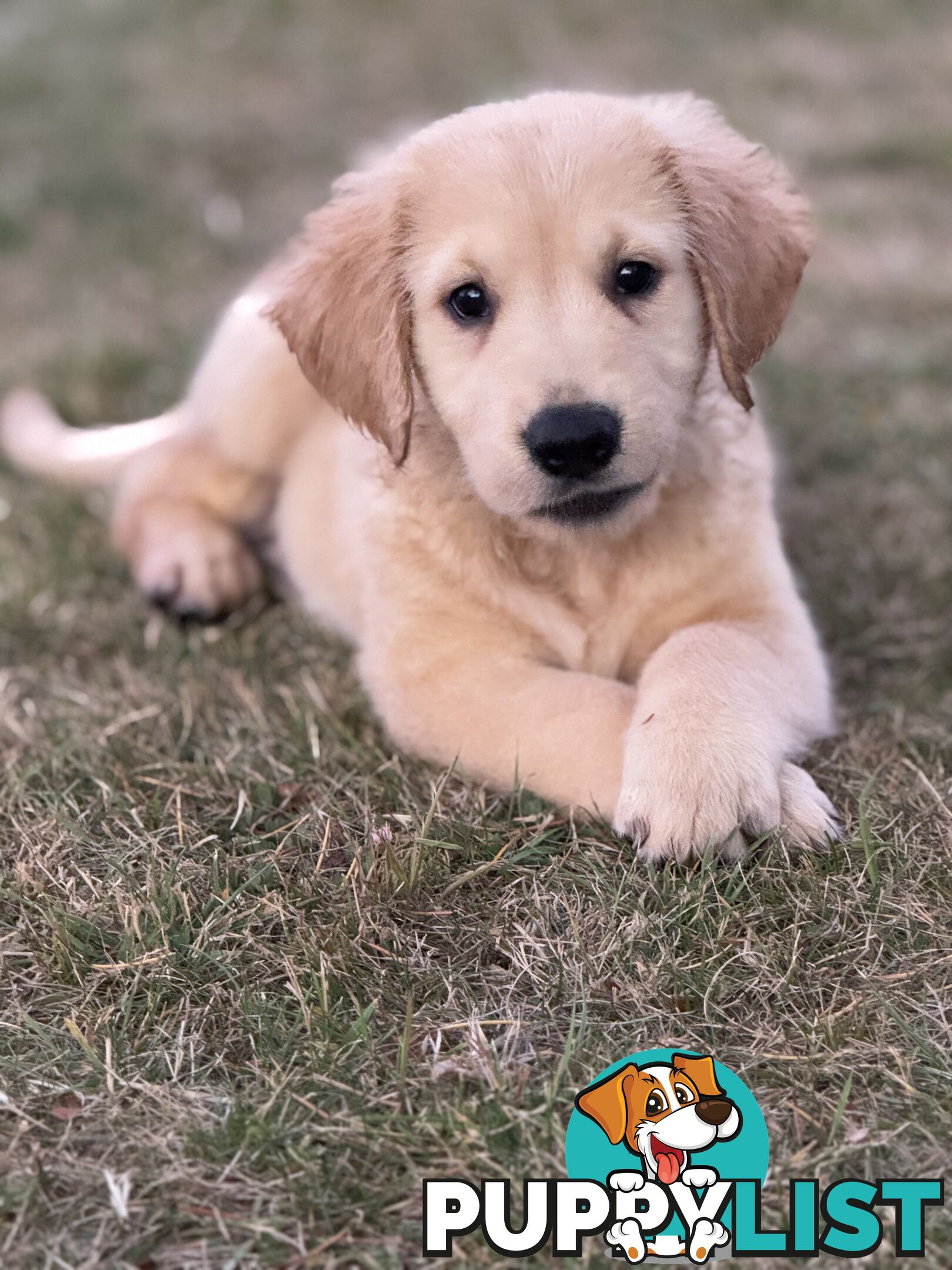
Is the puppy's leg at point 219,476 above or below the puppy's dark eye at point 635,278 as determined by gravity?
below

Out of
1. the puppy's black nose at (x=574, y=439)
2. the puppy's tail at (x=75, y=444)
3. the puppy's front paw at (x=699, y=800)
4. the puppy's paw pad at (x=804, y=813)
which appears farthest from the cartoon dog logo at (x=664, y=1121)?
the puppy's tail at (x=75, y=444)

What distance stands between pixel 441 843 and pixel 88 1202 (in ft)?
3.14

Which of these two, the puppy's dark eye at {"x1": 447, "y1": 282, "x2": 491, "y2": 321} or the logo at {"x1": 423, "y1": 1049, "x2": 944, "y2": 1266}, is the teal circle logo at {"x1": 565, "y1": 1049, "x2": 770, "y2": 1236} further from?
the puppy's dark eye at {"x1": 447, "y1": 282, "x2": 491, "y2": 321}

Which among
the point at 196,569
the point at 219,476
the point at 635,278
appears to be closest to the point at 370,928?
the point at 635,278

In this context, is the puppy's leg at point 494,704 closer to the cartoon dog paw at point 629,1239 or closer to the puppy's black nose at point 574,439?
the puppy's black nose at point 574,439

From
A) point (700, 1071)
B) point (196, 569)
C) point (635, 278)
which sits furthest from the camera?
point (196, 569)

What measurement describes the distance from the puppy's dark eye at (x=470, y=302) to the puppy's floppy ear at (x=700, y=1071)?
1527mm

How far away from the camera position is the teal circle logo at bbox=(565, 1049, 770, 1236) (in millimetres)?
1921

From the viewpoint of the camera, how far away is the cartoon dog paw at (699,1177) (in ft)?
6.21

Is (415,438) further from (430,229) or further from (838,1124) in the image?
(838,1124)

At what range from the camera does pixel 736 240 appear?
9.05ft

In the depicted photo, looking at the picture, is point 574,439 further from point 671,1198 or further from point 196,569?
point 196,569

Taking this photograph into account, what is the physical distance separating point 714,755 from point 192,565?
202 centimetres

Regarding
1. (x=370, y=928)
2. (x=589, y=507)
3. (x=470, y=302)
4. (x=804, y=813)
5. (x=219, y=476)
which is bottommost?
(x=219, y=476)
